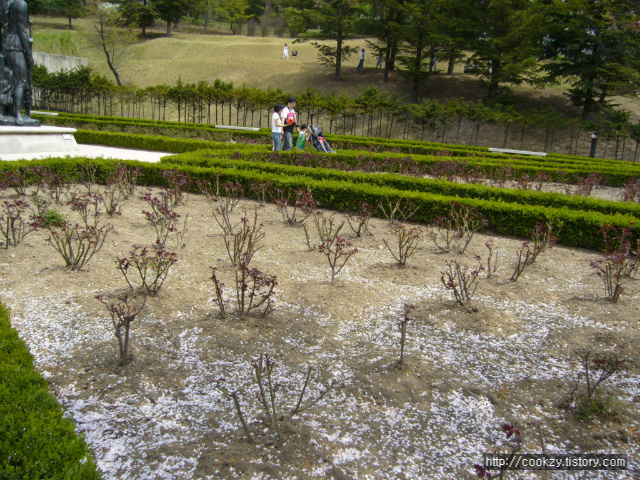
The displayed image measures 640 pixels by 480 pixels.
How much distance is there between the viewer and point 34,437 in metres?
1.87

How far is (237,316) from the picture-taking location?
3863 millimetres

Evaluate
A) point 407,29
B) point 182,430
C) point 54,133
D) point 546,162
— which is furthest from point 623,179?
point 407,29

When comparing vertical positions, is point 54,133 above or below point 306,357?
above

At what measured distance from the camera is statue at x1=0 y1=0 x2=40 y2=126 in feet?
33.3

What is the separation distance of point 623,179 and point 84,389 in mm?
14473

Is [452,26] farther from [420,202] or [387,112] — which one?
[420,202]

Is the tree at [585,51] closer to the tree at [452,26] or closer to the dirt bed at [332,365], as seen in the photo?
the tree at [452,26]

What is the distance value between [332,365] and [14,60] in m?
11.3

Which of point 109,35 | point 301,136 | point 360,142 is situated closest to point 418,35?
point 360,142

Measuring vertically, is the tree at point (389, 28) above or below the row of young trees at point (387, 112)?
above

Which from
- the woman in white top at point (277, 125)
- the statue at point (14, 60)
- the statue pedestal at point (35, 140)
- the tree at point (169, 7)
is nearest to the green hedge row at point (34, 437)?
the woman in white top at point (277, 125)

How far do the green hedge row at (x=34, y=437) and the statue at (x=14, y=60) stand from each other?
10.9m

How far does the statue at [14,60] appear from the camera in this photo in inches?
400

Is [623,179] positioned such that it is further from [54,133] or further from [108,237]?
[54,133]
